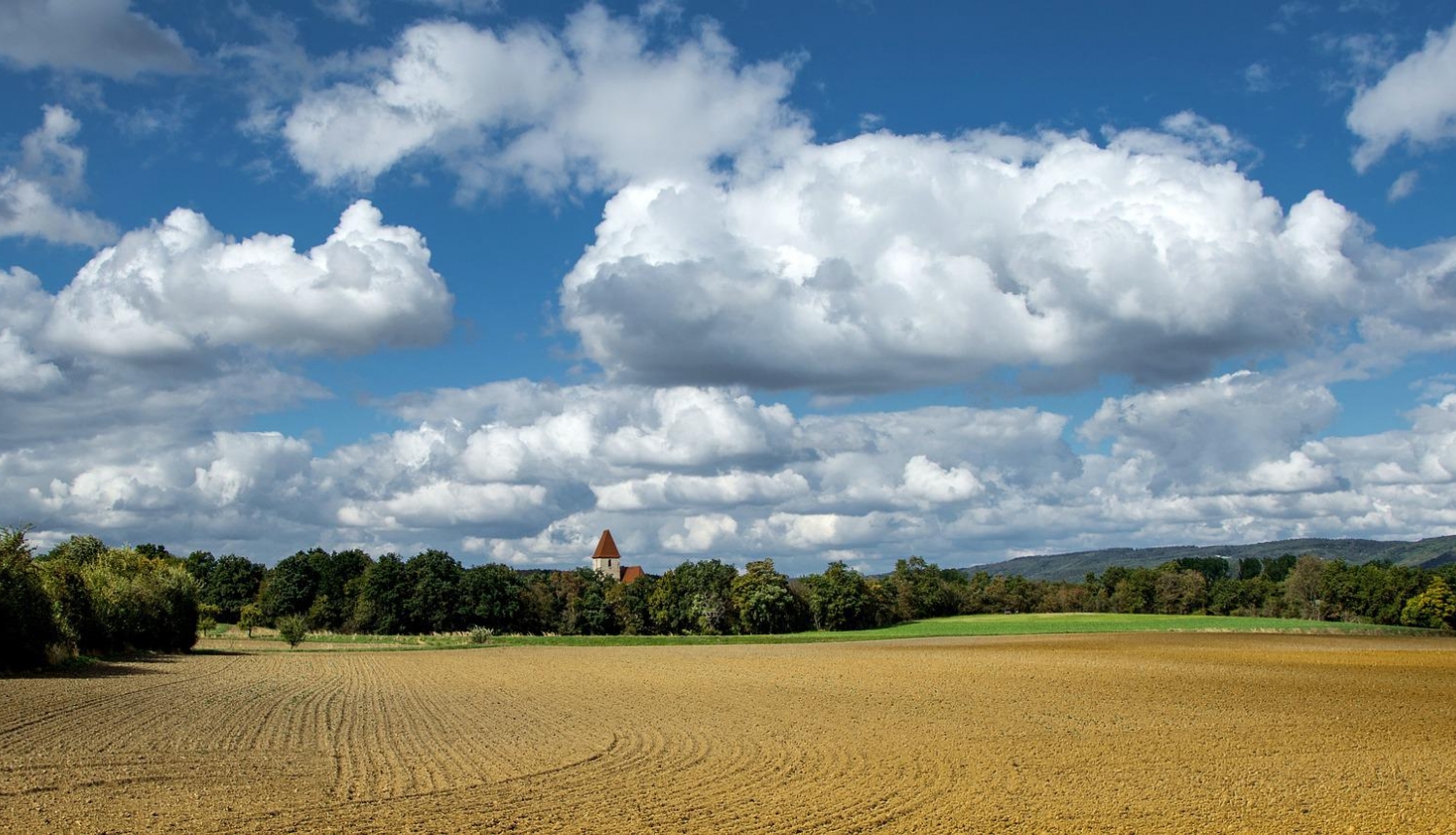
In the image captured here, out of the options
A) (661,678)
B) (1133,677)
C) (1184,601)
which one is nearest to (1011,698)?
(1133,677)

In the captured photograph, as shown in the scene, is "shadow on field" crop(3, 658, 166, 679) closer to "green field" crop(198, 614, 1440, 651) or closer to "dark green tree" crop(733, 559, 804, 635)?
"green field" crop(198, 614, 1440, 651)

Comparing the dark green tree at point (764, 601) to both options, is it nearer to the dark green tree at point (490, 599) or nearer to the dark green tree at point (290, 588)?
the dark green tree at point (490, 599)

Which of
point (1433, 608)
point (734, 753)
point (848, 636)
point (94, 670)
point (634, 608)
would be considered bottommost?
point (848, 636)

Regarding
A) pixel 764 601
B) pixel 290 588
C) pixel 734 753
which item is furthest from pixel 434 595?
pixel 734 753

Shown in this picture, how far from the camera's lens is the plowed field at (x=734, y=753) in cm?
Answer: 1576

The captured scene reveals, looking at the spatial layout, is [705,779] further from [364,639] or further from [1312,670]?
[364,639]

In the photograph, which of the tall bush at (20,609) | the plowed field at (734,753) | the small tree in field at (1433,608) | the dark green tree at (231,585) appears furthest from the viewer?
the dark green tree at (231,585)

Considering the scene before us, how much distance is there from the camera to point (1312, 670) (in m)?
49.5

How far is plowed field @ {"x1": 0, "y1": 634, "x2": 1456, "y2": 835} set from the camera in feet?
51.7

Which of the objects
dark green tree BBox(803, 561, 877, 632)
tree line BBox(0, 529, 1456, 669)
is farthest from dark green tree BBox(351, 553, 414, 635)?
dark green tree BBox(803, 561, 877, 632)

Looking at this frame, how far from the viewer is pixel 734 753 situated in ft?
74.6

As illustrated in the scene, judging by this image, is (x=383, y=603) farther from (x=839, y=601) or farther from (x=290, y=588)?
(x=839, y=601)

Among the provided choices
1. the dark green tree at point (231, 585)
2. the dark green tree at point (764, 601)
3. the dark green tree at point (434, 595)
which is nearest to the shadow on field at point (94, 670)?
the dark green tree at point (434, 595)

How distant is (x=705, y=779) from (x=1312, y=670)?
41.5 m
